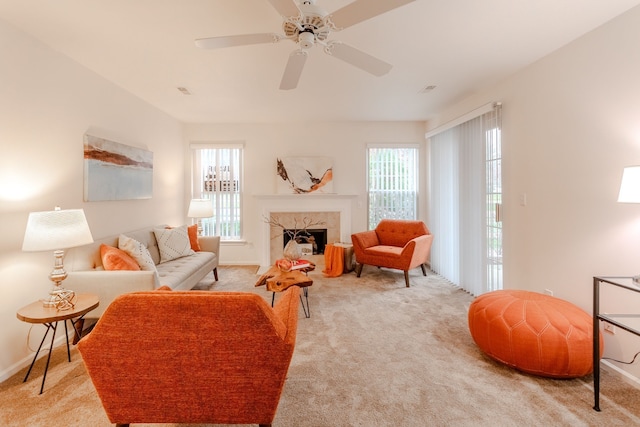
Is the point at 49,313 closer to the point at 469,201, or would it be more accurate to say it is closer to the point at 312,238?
A: the point at 312,238

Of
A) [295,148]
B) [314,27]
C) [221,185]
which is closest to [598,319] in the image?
[314,27]

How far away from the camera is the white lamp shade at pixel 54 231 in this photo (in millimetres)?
1962

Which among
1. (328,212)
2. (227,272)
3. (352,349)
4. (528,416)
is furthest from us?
(328,212)

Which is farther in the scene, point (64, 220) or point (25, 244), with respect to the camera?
point (64, 220)

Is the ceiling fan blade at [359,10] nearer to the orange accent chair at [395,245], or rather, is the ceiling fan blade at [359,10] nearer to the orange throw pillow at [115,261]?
the orange throw pillow at [115,261]

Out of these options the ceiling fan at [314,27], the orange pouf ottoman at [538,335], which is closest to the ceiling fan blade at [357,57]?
the ceiling fan at [314,27]

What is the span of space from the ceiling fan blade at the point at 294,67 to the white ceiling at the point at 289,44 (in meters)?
0.35

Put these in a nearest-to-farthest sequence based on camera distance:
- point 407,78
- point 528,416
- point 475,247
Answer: point 528,416, point 407,78, point 475,247

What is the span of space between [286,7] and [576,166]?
8.51 ft

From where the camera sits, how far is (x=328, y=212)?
17.2 feet

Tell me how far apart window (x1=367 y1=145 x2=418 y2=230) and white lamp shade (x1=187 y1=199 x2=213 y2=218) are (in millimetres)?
2830

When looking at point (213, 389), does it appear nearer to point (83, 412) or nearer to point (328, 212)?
point (83, 412)

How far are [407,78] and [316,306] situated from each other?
110 inches

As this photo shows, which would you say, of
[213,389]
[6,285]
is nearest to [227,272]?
[6,285]
